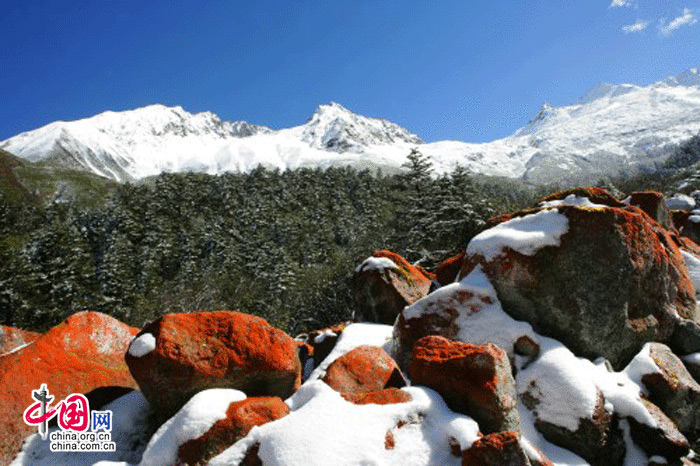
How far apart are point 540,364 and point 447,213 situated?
23807 mm

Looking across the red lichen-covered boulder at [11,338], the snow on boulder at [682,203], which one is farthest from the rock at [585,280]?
the snow on boulder at [682,203]

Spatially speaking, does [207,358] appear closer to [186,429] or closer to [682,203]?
[186,429]

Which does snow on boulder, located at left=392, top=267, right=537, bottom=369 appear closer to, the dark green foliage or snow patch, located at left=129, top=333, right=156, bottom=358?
snow patch, located at left=129, top=333, right=156, bottom=358

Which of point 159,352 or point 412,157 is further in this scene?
point 412,157

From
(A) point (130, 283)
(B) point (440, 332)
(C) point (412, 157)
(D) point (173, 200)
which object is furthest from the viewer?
(D) point (173, 200)

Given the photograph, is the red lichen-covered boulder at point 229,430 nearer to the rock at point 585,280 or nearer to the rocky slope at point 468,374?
the rocky slope at point 468,374

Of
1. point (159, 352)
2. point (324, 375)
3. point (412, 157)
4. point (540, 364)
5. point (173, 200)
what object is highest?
point (173, 200)

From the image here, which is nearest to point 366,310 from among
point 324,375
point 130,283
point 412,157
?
point 324,375

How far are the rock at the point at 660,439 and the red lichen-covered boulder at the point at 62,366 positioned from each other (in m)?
11.3

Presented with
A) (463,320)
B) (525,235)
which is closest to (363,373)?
(463,320)

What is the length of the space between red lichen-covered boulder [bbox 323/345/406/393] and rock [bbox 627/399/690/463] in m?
4.38

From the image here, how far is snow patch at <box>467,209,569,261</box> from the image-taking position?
8.90 meters

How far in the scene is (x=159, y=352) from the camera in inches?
298

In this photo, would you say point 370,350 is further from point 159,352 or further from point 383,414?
point 159,352
